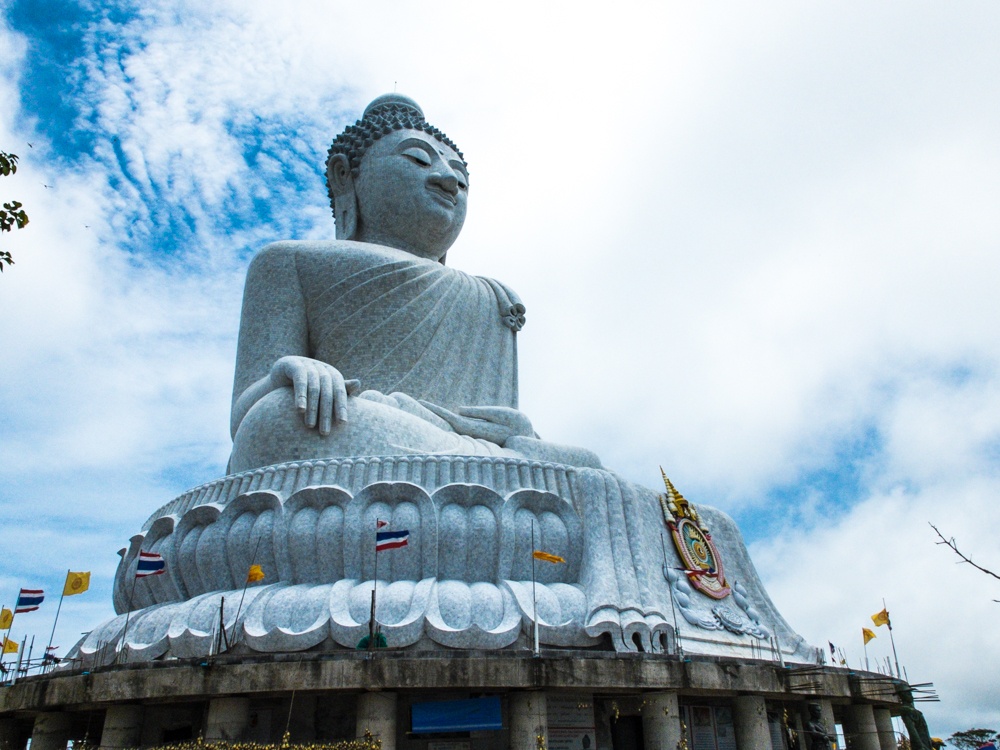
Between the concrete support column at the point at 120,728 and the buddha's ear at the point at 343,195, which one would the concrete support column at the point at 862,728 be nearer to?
the concrete support column at the point at 120,728

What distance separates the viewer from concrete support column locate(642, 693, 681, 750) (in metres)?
7.68

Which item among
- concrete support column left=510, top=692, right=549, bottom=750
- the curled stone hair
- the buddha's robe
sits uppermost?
the curled stone hair

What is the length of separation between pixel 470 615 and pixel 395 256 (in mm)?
6878

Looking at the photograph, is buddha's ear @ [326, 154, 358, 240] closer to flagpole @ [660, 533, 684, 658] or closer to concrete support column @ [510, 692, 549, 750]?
flagpole @ [660, 533, 684, 658]

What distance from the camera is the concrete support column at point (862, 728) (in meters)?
10.6

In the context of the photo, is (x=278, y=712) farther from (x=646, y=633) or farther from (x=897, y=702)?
(x=897, y=702)

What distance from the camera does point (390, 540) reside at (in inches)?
326

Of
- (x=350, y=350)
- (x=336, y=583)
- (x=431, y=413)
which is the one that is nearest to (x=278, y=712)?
(x=336, y=583)

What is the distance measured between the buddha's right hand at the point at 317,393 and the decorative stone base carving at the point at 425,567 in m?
0.75

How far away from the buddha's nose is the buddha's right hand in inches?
198

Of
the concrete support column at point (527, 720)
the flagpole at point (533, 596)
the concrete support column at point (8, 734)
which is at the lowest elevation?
the concrete support column at point (527, 720)

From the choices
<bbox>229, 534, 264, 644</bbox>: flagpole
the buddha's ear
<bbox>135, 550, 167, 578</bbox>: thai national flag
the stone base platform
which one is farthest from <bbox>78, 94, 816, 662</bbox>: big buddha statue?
the buddha's ear

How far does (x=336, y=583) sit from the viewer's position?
8523 millimetres

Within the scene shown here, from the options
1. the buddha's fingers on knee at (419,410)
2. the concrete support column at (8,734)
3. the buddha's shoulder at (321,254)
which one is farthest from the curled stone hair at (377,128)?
the concrete support column at (8,734)
